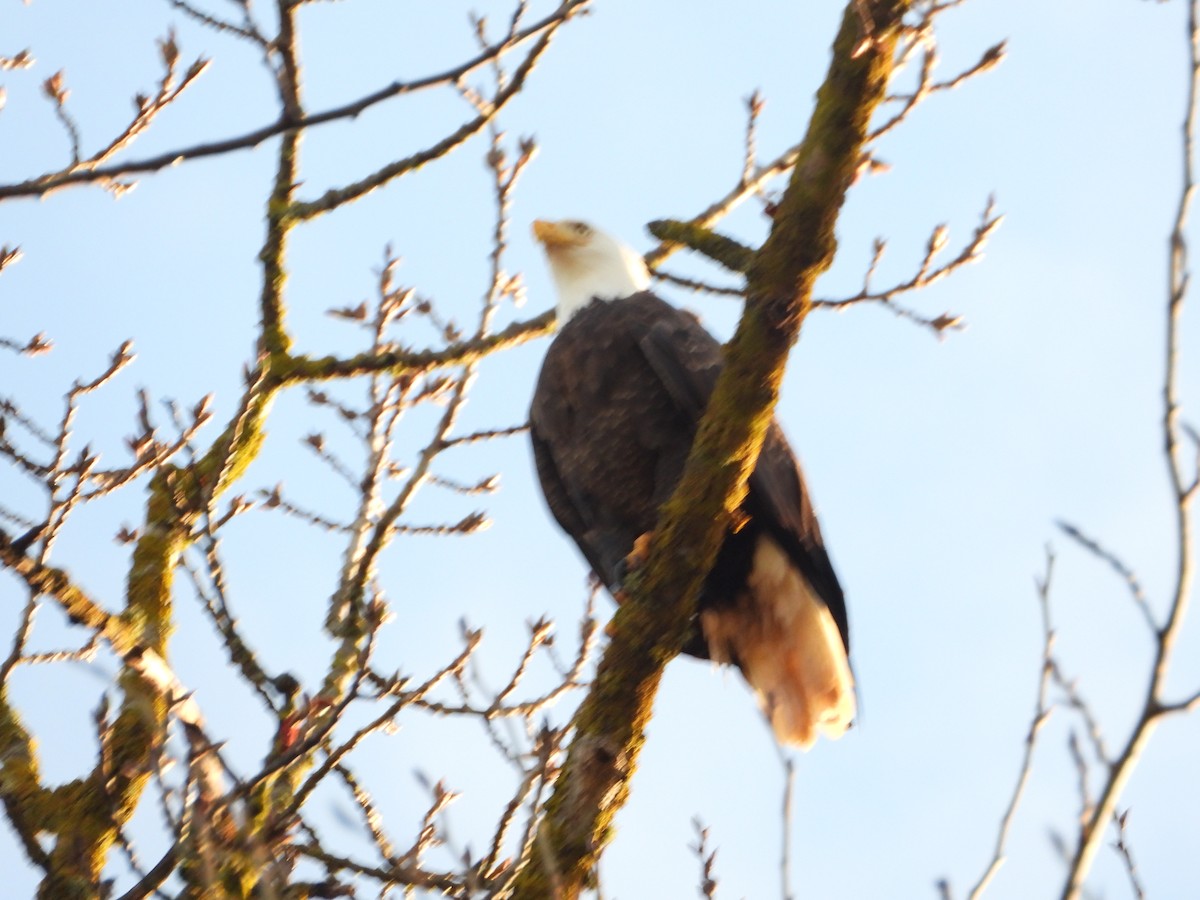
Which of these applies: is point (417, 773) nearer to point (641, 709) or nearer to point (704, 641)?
point (641, 709)

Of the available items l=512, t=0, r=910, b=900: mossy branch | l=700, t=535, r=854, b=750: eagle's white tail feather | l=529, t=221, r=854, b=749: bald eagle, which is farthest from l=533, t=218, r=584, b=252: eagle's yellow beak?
l=512, t=0, r=910, b=900: mossy branch

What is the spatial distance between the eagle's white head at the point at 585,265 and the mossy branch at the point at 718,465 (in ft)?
5.93

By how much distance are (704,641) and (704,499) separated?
1.69 m

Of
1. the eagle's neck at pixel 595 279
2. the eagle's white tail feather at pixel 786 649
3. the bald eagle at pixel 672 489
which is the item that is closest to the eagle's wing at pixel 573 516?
the bald eagle at pixel 672 489

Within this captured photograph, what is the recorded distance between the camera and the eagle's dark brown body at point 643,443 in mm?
4438

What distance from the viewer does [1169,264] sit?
1672 mm

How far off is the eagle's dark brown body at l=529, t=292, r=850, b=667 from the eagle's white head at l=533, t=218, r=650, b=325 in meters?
0.34

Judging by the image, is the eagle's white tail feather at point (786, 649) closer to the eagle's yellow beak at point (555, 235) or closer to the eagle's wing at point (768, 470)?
the eagle's wing at point (768, 470)

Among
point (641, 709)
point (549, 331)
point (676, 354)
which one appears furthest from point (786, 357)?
point (549, 331)

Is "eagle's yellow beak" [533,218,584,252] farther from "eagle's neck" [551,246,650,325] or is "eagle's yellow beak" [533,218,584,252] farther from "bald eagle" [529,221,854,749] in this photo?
"bald eagle" [529,221,854,749]

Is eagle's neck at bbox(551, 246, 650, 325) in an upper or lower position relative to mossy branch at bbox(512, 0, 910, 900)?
upper

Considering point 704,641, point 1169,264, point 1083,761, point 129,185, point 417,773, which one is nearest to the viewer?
point 1169,264

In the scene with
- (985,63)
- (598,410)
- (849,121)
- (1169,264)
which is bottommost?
(1169,264)

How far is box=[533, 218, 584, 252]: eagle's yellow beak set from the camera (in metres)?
5.52
